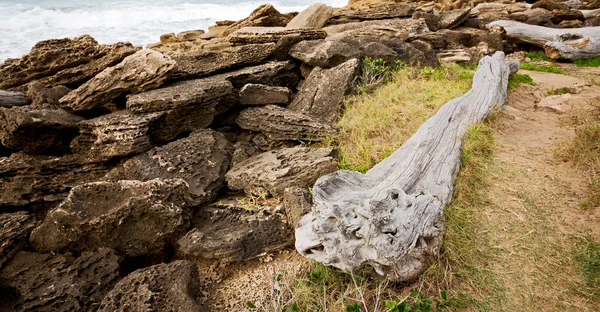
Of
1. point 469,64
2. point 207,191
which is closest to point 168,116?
point 207,191

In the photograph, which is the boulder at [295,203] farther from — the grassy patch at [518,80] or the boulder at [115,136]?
the grassy patch at [518,80]

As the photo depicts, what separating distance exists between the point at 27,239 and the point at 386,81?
6.25 m

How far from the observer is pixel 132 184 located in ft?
13.6

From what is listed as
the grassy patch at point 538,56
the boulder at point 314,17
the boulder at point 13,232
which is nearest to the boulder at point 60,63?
the boulder at point 13,232

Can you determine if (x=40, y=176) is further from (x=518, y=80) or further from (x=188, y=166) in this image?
(x=518, y=80)

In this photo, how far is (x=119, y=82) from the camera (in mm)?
5680

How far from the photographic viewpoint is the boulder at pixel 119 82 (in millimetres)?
5617

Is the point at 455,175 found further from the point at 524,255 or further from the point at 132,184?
the point at 132,184

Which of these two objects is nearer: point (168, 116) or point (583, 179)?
point (583, 179)

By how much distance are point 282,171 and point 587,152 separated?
3.62m

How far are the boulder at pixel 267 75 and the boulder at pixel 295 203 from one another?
2.85 metres

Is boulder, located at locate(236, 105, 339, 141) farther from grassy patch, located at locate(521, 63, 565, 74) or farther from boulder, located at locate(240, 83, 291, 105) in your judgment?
grassy patch, located at locate(521, 63, 565, 74)

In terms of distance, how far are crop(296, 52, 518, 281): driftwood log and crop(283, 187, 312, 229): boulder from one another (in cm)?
34

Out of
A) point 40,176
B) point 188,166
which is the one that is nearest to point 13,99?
point 40,176
